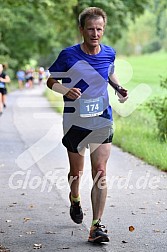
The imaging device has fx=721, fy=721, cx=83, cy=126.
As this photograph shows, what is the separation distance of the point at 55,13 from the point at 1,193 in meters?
25.8

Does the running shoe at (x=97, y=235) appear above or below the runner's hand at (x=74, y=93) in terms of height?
below

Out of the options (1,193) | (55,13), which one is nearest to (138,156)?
(1,193)

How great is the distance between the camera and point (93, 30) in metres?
6.56

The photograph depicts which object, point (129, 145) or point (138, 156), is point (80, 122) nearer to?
point (138, 156)

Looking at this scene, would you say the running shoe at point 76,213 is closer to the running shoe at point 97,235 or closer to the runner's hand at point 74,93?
the running shoe at point 97,235

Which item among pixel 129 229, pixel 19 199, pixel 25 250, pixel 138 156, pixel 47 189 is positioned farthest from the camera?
pixel 138 156

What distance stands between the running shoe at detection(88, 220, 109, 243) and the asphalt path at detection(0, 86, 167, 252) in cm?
7

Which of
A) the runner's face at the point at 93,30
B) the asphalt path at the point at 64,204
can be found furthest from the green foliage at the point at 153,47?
the runner's face at the point at 93,30

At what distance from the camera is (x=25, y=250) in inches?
250

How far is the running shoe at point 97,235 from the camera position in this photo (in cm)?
657

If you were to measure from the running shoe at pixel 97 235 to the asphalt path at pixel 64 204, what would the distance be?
2.7 inches

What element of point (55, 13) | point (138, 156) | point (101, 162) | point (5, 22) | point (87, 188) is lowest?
point (5, 22)

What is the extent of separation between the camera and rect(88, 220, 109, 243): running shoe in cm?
657

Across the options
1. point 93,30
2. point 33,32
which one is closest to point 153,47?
point 33,32
